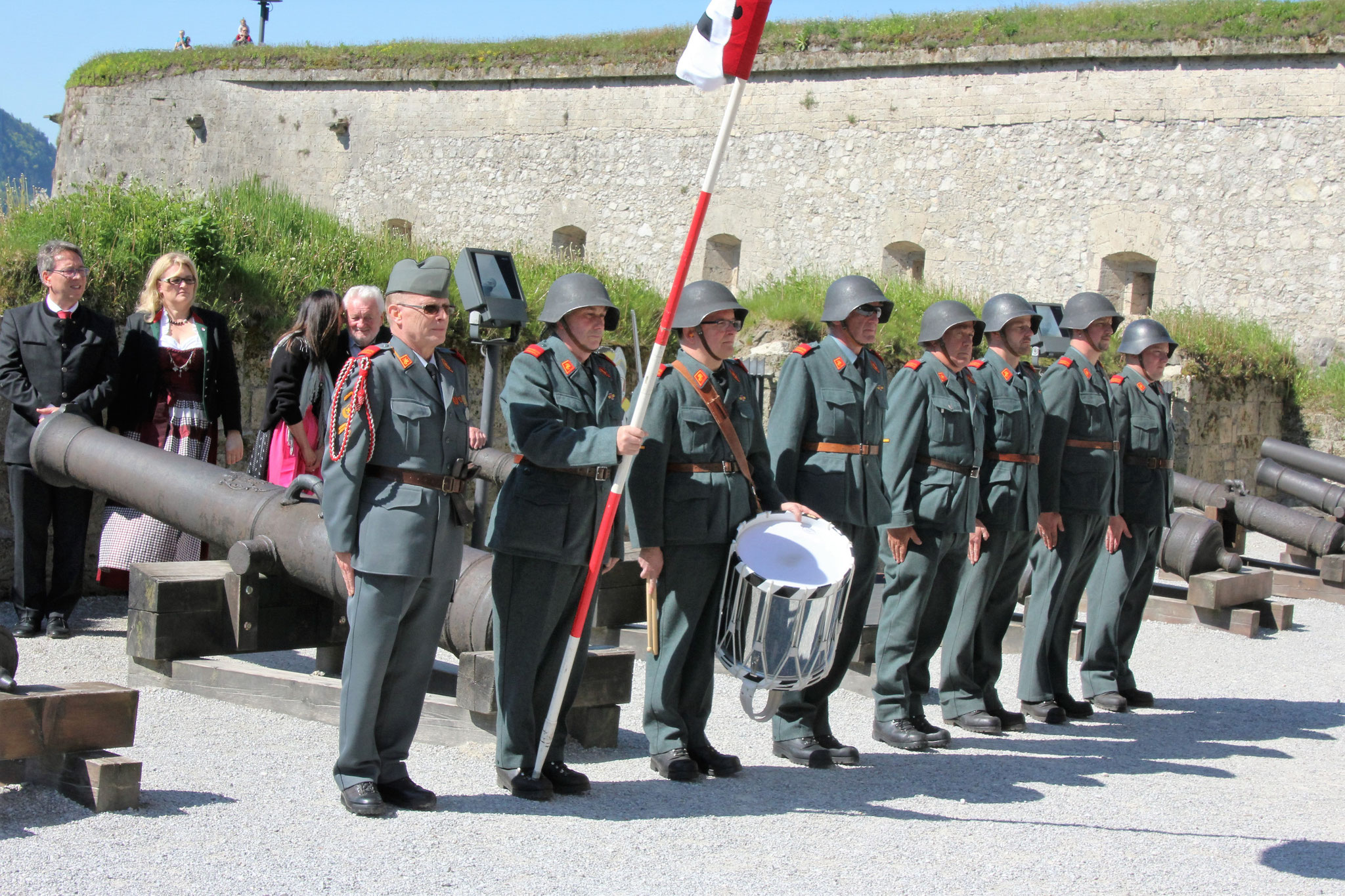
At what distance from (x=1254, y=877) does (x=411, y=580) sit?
2.73 m

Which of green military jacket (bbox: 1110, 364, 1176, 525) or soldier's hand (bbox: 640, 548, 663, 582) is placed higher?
green military jacket (bbox: 1110, 364, 1176, 525)

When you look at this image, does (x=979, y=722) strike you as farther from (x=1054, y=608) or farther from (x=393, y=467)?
(x=393, y=467)

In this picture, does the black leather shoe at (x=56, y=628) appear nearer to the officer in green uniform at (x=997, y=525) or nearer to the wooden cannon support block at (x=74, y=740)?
the wooden cannon support block at (x=74, y=740)

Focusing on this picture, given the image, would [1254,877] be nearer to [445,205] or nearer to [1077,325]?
[1077,325]

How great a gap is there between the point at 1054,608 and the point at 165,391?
4440 mm

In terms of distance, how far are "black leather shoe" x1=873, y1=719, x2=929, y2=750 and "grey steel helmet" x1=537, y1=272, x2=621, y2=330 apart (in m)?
2.22

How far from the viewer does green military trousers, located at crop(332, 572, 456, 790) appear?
414 cm

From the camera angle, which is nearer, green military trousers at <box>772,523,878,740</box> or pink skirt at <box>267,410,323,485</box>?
green military trousers at <box>772,523,878,740</box>

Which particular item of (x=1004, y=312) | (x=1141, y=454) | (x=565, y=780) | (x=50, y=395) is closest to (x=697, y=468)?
(x=565, y=780)

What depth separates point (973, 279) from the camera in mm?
20250

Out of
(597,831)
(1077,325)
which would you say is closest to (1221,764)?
(1077,325)

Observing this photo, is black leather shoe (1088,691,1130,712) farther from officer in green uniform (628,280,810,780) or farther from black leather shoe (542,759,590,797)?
black leather shoe (542,759,590,797)

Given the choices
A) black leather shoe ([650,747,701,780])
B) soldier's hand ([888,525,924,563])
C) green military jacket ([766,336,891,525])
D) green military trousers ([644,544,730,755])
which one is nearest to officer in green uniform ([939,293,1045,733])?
soldier's hand ([888,525,924,563])

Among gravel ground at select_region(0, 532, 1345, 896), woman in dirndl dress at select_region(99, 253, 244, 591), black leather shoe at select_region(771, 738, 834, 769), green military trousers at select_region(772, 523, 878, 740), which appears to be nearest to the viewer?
gravel ground at select_region(0, 532, 1345, 896)
